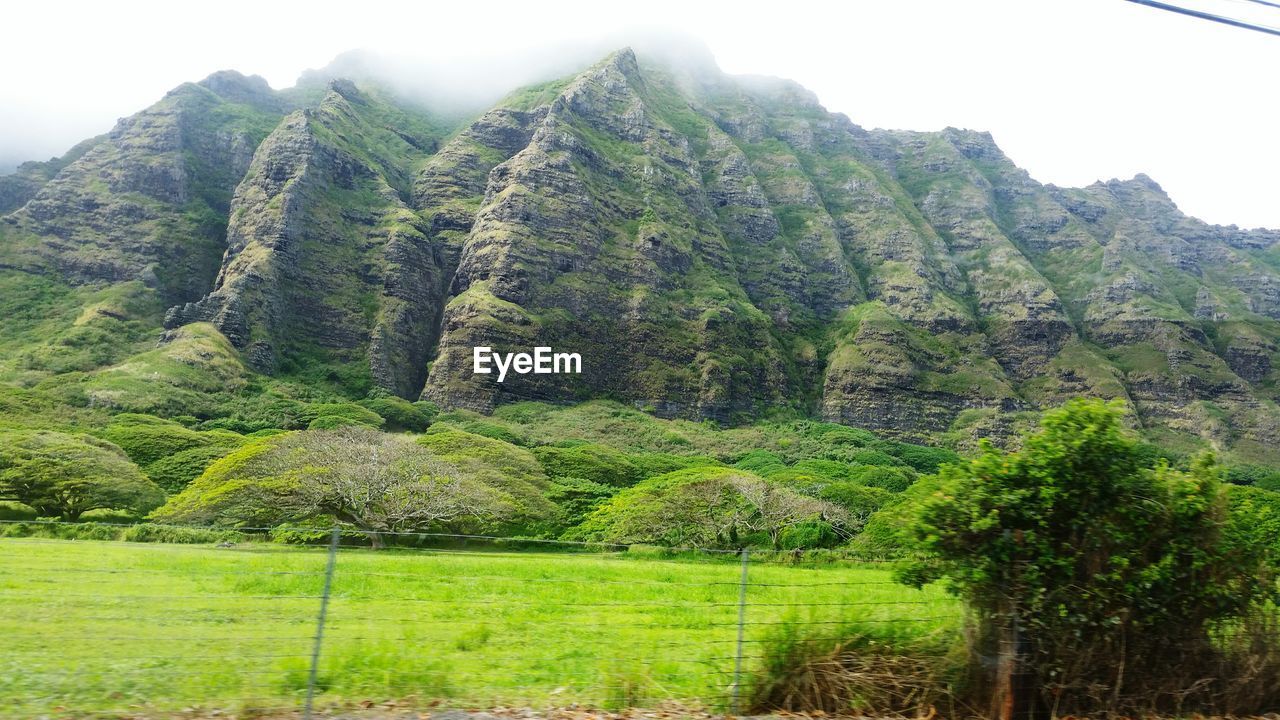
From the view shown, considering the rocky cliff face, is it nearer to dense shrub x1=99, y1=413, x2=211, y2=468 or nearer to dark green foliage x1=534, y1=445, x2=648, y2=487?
dense shrub x1=99, y1=413, x2=211, y2=468

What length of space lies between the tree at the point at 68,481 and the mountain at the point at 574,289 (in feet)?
177

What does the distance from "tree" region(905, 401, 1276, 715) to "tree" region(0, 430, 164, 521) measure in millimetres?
56483

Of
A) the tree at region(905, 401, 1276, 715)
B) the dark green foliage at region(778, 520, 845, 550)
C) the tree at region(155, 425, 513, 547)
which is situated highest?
the tree at region(905, 401, 1276, 715)

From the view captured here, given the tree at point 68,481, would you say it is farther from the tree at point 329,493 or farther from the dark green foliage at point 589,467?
the dark green foliage at point 589,467

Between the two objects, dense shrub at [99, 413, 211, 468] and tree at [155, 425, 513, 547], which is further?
dense shrub at [99, 413, 211, 468]

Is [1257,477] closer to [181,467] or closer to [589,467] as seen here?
[589,467]

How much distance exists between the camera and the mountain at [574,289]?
428 ft

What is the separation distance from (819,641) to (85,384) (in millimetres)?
114679

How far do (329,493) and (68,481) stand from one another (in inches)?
801

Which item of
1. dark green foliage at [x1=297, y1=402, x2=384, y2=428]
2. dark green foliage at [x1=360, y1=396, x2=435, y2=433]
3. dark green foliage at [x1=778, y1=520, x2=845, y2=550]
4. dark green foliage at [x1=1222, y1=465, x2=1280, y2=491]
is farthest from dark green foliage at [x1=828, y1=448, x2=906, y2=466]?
dark green foliage at [x1=297, y1=402, x2=384, y2=428]

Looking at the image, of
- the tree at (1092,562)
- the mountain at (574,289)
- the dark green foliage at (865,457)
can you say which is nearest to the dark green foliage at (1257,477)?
the mountain at (574,289)

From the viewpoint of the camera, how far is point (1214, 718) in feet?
26.6

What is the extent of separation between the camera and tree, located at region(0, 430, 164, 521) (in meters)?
48.6

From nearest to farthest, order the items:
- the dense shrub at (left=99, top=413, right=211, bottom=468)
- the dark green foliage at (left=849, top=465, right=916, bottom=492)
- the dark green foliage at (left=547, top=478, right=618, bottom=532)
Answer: the dark green foliage at (left=547, top=478, right=618, bottom=532), the dense shrub at (left=99, top=413, right=211, bottom=468), the dark green foliage at (left=849, top=465, right=916, bottom=492)
